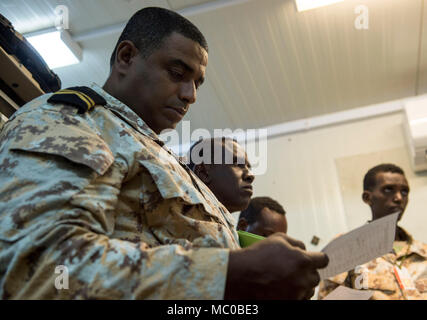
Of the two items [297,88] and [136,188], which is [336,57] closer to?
[297,88]

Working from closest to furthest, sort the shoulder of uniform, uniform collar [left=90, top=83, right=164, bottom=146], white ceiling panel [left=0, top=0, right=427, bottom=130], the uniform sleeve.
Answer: the uniform sleeve
the shoulder of uniform
uniform collar [left=90, top=83, right=164, bottom=146]
white ceiling panel [left=0, top=0, right=427, bottom=130]

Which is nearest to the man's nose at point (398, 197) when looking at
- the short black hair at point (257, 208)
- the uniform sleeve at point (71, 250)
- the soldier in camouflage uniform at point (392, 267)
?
the soldier in camouflage uniform at point (392, 267)

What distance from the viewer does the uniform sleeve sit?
64 centimetres

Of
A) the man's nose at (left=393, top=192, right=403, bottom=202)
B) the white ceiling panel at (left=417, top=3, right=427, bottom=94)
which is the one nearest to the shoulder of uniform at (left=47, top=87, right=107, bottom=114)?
the man's nose at (left=393, top=192, right=403, bottom=202)

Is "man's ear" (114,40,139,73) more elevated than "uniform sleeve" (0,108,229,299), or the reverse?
"man's ear" (114,40,139,73)

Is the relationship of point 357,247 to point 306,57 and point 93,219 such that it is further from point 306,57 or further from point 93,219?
point 306,57

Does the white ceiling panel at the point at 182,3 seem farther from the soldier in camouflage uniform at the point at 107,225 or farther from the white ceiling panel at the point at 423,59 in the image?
the soldier in camouflage uniform at the point at 107,225

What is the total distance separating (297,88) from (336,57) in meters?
0.47

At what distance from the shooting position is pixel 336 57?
3576 millimetres

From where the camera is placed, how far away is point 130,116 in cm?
109

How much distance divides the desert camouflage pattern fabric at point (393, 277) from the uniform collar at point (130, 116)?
69.4 inches

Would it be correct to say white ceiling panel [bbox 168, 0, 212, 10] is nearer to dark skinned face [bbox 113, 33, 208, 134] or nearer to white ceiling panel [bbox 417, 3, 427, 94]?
white ceiling panel [bbox 417, 3, 427, 94]

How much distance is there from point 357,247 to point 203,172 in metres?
1.35
